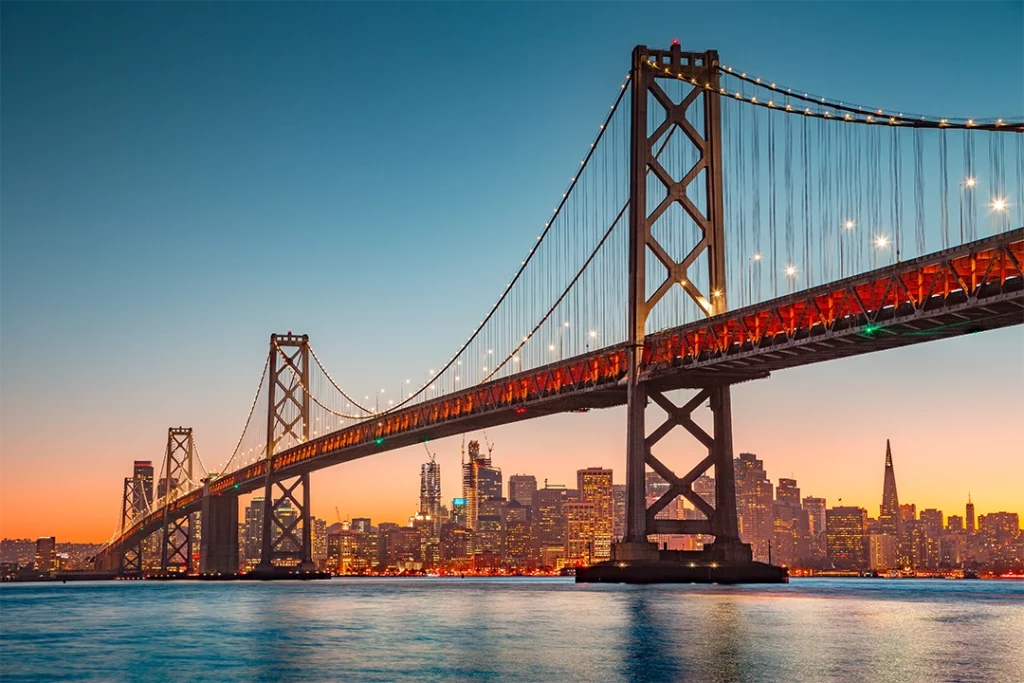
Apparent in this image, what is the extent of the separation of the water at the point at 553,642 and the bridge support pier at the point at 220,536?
2544 inches

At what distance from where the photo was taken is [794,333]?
154 feet

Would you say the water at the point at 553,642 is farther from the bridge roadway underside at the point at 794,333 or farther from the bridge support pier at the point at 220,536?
the bridge support pier at the point at 220,536

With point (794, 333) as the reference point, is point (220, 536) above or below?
below

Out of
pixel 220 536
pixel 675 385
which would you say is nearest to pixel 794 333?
pixel 675 385

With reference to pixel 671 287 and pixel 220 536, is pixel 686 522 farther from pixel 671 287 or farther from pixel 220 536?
pixel 220 536

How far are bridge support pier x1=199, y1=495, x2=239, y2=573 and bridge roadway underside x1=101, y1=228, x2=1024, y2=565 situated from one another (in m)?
47.9

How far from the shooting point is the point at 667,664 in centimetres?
2766

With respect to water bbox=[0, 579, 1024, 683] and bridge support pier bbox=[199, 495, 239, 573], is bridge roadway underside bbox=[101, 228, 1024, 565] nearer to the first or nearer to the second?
water bbox=[0, 579, 1024, 683]

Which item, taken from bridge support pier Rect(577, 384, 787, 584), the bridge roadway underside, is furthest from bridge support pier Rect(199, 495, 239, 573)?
bridge support pier Rect(577, 384, 787, 584)

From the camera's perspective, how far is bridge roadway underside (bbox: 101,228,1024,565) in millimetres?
39844

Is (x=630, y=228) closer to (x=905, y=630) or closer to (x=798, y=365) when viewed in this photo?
(x=798, y=365)

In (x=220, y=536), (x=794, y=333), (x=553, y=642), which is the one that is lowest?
(x=220, y=536)

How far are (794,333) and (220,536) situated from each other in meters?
82.2

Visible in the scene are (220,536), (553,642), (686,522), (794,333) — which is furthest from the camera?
(220,536)
